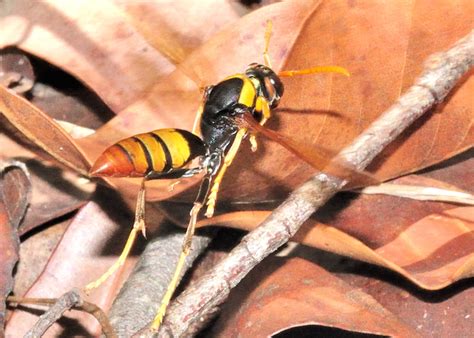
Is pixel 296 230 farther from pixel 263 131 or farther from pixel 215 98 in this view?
pixel 215 98

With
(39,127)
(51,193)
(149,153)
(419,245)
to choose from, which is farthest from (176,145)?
(419,245)

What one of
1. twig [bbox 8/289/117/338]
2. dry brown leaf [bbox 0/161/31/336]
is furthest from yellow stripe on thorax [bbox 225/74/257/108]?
twig [bbox 8/289/117/338]

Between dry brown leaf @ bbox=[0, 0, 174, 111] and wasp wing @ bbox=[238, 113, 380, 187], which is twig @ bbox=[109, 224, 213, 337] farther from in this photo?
wasp wing @ bbox=[238, 113, 380, 187]

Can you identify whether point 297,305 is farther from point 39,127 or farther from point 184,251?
point 39,127

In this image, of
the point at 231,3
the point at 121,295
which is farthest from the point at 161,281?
the point at 231,3

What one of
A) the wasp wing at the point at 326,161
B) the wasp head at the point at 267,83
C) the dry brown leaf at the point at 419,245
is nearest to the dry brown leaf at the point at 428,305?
the dry brown leaf at the point at 419,245

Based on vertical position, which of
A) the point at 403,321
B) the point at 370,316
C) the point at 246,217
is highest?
the point at 246,217

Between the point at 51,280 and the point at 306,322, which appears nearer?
the point at 306,322

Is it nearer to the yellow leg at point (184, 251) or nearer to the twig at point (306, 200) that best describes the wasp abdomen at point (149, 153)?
the yellow leg at point (184, 251)
